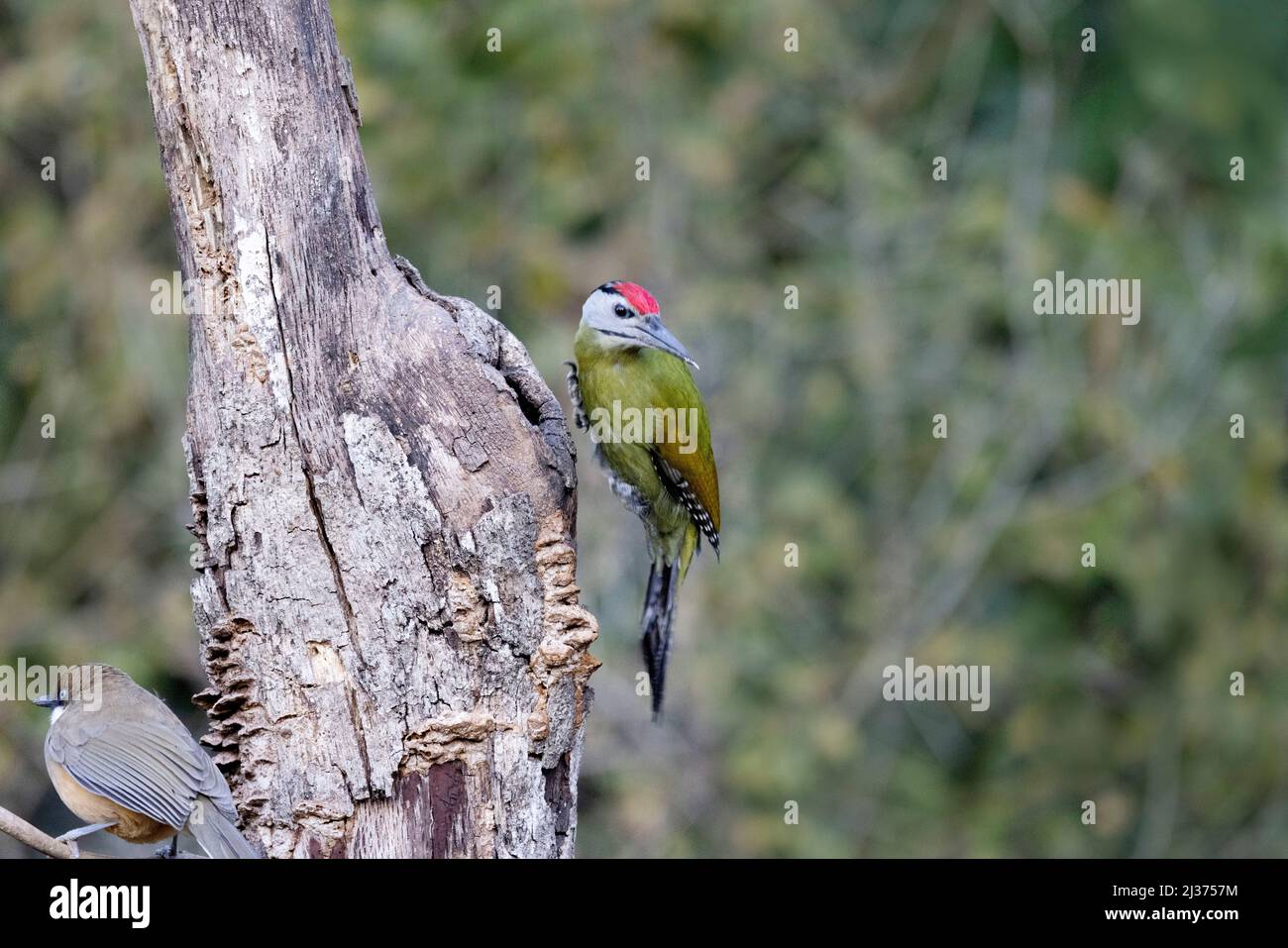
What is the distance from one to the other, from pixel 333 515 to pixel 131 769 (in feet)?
2.71

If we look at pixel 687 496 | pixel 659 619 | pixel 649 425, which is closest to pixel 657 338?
pixel 649 425

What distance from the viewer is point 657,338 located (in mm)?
4898

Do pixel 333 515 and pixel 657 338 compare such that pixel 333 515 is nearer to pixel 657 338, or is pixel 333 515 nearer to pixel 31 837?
pixel 31 837

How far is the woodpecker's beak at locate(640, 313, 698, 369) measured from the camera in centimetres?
487

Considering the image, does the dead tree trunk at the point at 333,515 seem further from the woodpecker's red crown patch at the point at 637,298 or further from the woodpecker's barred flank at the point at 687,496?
the woodpecker's barred flank at the point at 687,496

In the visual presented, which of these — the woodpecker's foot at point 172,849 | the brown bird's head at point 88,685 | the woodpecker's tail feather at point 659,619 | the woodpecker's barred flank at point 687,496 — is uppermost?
the woodpecker's barred flank at point 687,496

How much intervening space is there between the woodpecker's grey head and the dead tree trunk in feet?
5.11

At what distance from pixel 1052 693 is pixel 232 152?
730cm

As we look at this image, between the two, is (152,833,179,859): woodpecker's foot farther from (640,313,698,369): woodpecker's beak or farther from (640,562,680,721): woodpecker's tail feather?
(640,313,698,369): woodpecker's beak

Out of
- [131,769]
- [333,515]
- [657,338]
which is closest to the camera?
[333,515]

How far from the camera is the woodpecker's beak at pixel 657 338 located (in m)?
4.87

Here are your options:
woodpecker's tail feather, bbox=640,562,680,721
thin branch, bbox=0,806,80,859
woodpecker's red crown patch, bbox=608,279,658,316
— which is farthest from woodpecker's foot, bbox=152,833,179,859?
woodpecker's red crown patch, bbox=608,279,658,316

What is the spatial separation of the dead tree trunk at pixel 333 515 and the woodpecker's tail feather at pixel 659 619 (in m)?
2.06

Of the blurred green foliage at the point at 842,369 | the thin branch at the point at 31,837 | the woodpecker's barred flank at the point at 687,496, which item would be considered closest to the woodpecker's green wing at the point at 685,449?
the woodpecker's barred flank at the point at 687,496
